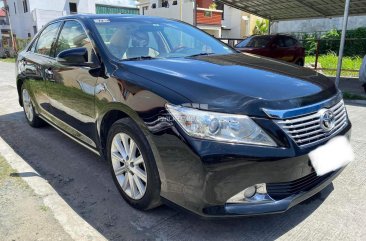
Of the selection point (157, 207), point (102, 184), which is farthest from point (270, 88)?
point (102, 184)

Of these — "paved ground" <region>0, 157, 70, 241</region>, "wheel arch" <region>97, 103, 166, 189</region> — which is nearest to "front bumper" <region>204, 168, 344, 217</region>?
"wheel arch" <region>97, 103, 166, 189</region>

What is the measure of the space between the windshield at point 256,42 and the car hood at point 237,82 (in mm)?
8939

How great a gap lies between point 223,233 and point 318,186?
0.78 metres

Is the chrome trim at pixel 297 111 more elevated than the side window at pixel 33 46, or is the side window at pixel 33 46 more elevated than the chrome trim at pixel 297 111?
the side window at pixel 33 46

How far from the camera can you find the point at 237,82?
2.44 meters

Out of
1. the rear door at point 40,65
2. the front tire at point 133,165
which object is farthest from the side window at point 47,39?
the front tire at point 133,165

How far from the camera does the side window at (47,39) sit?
421 centimetres

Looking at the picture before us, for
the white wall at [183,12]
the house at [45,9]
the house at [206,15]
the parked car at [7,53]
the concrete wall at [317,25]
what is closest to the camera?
the concrete wall at [317,25]

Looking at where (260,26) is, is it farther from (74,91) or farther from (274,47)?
(74,91)

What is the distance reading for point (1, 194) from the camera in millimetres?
3125

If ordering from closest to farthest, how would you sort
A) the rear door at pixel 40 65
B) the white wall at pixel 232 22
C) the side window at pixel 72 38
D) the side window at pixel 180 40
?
the side window at pixel 72 38 → the side window at pixel 180 40 → the rear door at pixel 40 65 → the white wall at pixel 232 22

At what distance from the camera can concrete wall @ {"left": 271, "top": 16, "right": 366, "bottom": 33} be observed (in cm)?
2256

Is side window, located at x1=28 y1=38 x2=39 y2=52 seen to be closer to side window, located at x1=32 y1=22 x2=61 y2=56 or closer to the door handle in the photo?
side window, located at x1=32 y1=22 x2=61 y2=56

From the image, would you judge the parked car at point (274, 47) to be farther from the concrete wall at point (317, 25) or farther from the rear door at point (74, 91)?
the concrete wall at point (317, 25)
